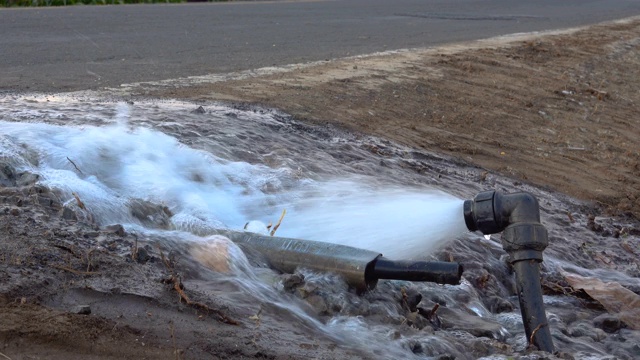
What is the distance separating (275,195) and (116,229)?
1.46 m

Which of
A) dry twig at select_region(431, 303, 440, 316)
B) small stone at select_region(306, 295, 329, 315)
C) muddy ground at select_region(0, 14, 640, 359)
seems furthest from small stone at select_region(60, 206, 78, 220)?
dry twig at select_region(431, 303, 440, 316)

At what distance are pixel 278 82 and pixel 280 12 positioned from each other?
34.6 ft

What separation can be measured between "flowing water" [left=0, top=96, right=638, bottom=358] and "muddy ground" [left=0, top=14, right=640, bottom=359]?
3.7 inches

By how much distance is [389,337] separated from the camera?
3967mm

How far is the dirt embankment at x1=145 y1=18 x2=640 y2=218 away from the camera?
816cm

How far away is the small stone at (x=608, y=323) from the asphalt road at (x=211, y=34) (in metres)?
5.03

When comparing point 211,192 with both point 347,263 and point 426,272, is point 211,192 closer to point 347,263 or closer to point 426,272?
point 347,263

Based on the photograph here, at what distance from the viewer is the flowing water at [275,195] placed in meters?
4.19

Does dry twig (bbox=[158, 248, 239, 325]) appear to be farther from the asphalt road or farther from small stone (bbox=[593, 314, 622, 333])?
the asphalt road

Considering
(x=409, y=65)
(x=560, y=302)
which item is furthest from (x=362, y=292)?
(x=409, y=65)

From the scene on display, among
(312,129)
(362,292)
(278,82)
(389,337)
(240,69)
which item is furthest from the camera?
(240,69)

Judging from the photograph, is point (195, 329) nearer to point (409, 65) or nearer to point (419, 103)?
point (419, 103)

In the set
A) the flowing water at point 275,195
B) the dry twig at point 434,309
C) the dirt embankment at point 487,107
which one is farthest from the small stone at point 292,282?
the dirt embankment at point 487,107

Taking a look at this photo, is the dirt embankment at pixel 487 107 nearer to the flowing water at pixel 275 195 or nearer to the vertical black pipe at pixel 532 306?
the flowing water at pixel 275 195
